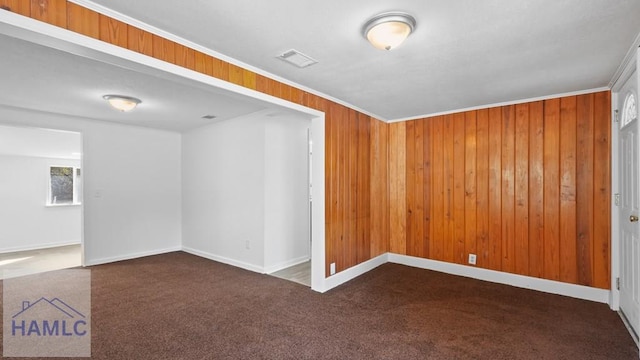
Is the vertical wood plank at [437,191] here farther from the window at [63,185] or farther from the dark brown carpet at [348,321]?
the window at [63,185]

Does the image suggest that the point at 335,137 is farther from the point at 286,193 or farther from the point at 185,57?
the point at 185,57

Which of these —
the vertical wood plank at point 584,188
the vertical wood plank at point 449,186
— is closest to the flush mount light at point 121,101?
the vertical wood plank at point 449,186

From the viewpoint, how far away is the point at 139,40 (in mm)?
1944

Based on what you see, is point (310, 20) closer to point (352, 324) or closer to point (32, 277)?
point (352, 324)

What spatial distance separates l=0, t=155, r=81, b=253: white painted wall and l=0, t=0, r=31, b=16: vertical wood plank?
7051 millimetres

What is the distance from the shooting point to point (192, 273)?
4312 millimetres

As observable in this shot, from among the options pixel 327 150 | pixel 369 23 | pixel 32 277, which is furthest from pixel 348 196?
pixel 32 277

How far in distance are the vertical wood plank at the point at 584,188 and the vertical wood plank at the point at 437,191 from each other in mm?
1489

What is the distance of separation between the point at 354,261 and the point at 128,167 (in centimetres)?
428

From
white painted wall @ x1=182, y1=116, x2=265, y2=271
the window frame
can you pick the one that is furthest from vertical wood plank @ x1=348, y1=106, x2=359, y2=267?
the window frame

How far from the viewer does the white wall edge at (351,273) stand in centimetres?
358

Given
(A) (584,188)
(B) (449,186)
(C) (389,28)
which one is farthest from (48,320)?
(A) (584,188)

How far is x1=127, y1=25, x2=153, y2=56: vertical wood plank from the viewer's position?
190cm

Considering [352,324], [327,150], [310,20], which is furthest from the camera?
[327,150]
